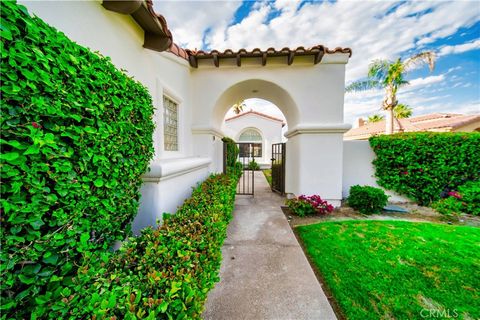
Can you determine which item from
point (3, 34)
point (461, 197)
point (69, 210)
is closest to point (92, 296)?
point (69, 210)

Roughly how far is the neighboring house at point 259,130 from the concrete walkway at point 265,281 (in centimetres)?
1424

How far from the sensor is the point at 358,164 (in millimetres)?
6816

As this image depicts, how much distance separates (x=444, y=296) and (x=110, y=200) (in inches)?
181

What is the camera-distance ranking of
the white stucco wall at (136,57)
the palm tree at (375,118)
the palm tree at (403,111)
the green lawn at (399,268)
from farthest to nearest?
the palm tree at (375,118)
the palm tree at (403,111)
the green lawn at (399,268)
the white stucco wall at (136,57)

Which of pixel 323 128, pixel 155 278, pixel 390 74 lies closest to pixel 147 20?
pixel 155 278

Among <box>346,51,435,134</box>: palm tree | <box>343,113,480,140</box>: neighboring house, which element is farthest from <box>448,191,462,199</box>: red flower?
<box>343,113,480,140</box>: neighboring house

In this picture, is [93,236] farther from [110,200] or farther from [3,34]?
[3,34]

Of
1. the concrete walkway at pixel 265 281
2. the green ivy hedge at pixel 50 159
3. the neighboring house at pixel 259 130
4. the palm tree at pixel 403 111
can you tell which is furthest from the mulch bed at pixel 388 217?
the palm tree at pixel 403 111

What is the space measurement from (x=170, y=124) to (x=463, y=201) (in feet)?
32.5

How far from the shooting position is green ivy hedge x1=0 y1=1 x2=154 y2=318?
109cm

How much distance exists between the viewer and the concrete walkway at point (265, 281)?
2.08m

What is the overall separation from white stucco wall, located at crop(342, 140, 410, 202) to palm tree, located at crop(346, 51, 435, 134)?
27.8 ft

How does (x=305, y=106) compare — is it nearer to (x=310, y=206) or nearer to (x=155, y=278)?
(x=310, y=206)

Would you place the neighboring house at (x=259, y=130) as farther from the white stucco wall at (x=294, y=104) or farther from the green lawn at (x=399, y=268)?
the green lawn at (x=399, y=268)
